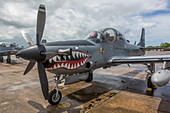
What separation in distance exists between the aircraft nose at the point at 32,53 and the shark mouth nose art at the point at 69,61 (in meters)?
0.38

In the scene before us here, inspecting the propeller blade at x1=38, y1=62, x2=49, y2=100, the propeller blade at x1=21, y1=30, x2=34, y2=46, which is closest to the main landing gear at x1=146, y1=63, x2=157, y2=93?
the propeller blade at x1=38, y1=62, x2=49, y2=100

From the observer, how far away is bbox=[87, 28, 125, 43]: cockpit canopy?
5.93m

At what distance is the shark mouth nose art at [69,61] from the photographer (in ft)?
12.2

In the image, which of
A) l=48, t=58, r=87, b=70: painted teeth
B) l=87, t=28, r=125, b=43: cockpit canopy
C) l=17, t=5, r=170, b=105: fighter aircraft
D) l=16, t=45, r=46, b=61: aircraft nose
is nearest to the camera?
l=16, t=45, r=46, b=61: aircraft nose

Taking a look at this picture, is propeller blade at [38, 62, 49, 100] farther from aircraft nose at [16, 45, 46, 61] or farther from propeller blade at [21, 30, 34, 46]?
propeller blade at [21, 30, 34, 46]

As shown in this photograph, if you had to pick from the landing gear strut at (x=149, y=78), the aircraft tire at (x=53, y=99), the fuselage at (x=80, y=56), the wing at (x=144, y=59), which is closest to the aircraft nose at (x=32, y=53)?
the fuselage at (x=80, y=56)

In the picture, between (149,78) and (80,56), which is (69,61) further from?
(149,78)

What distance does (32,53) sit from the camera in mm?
3260

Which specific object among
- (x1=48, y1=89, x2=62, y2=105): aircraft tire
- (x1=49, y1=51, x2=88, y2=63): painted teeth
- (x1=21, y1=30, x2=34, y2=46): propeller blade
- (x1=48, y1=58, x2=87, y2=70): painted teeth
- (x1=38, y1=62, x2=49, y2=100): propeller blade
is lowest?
(x1=48, y1=89, x2=62, y2=105): aircraft tire

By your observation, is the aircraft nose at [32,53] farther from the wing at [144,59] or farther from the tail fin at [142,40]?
the tail fin at [142,40]

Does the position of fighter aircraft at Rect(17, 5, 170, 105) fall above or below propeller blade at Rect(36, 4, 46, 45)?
below

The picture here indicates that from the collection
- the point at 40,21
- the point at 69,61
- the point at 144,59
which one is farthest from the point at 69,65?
the point at 144,59

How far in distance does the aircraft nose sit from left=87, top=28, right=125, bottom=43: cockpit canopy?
3.08 m

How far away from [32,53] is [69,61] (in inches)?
49.1
